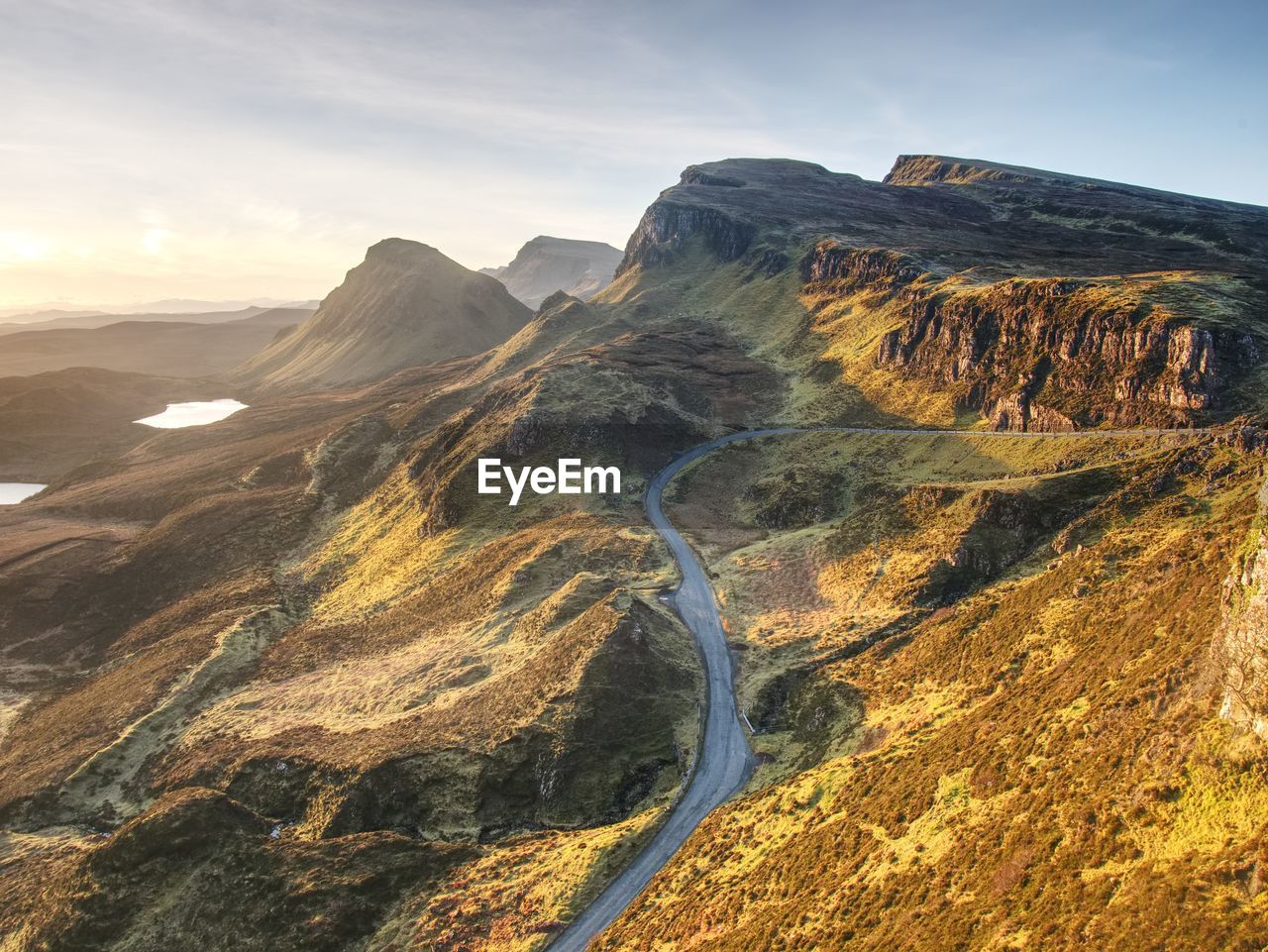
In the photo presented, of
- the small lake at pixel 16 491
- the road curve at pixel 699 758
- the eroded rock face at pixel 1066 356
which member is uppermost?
the eroded rock face at pixel 1066 356

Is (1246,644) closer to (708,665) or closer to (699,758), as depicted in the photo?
(699,758)

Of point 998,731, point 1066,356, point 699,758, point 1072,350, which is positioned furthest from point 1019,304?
point 699,758

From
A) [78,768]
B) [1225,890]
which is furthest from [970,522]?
[78,768]

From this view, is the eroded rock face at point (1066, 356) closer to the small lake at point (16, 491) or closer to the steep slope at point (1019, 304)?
the steep slope at point (1019, 304)

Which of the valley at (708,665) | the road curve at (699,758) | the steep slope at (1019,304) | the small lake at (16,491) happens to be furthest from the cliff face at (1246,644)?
the small lake at (16,491)

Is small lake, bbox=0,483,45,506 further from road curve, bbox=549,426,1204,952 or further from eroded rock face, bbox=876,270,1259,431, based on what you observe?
eroded rock face, bbox=876,270,1259,431

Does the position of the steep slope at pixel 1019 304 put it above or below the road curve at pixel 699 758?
above

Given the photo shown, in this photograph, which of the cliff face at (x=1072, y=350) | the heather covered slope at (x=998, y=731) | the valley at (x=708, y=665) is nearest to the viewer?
the heather covered slope at (x=998, y=731)

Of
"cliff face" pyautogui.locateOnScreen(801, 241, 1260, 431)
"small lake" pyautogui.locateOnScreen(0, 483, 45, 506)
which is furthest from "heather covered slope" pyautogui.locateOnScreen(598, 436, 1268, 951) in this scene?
"small lake" pyautogui.locateOnScreen(0, 483, 45, 506)
